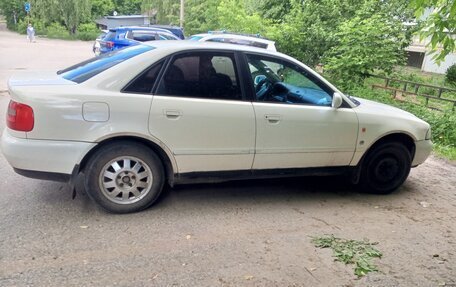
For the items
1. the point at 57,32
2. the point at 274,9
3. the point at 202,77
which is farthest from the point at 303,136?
the point at 57,32

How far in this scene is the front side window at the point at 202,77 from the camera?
4.26 m

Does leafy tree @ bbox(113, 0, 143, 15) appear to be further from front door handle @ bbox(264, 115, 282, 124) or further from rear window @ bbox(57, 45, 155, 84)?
front door handle @ bbox(264, 115, 282, 124)

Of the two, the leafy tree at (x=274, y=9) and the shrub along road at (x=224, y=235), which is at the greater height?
the leafy tree at (x=274, y=9)

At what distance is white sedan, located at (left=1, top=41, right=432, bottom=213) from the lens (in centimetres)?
395

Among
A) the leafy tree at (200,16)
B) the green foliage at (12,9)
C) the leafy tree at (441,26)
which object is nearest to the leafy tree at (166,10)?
the leafy tree at (200,16)

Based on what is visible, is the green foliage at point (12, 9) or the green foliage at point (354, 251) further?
the green foliage at point (12, 9)

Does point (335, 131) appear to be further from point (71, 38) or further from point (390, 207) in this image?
point (71, 38)

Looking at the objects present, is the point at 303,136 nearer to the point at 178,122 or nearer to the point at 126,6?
the point at 178,122

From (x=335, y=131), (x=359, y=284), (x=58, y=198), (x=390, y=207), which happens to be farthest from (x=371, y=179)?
(x=58, y=198)

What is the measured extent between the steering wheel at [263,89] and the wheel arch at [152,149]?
113 centimetres

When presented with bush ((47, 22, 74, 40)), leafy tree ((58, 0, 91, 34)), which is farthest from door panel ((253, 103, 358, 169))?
leafy tree ((58, 0, 91, 34))

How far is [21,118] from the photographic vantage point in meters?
3.89

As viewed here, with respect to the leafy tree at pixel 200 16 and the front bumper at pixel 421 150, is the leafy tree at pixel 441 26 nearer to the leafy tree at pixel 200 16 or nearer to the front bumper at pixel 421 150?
the front bumper at pixel 421 150

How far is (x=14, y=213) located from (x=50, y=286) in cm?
140
